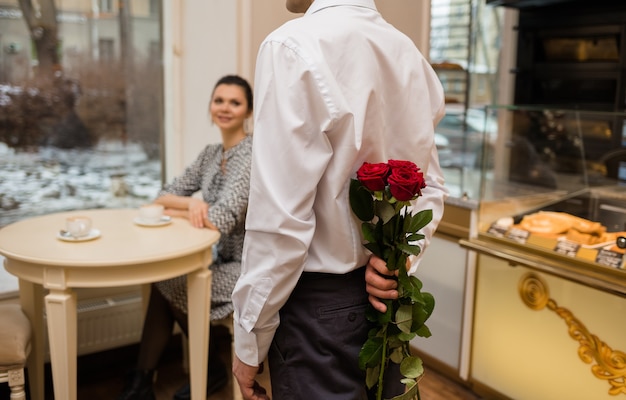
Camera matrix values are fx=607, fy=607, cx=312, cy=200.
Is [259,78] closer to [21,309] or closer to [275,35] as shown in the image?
[275,35]

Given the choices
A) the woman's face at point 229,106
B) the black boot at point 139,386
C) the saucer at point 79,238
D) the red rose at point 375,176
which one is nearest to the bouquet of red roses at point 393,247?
the red rose at point 375,176

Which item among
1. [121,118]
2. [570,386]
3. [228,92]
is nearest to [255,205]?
[228,92]

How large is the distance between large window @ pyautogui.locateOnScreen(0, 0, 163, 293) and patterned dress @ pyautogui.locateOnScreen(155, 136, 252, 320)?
1.86 ft

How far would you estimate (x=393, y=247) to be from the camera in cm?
118

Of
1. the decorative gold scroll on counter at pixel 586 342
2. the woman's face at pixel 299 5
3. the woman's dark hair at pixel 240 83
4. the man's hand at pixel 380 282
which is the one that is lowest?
the decorative gold scroll on counter at pixel 586 342

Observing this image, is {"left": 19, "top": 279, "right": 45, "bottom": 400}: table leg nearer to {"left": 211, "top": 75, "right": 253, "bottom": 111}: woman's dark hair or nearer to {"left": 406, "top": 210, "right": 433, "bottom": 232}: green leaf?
{"left": 211, "top": 75, "right": 253, "bottom": 111}: woman's dark hair

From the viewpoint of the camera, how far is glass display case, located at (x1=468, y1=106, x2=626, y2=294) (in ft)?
6.98

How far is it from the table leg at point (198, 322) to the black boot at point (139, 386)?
28cm

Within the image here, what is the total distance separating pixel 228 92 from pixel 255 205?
4.78 feet

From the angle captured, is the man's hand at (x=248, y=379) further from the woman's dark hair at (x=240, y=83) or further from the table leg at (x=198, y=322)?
the woman's dark hair at (x=240, y=83)

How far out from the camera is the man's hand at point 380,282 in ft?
3.92

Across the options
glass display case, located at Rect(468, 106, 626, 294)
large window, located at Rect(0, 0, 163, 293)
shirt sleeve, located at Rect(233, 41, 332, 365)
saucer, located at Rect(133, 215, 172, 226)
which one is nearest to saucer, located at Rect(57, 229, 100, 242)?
saucer, located at Rect(133, 215, 172, 226)

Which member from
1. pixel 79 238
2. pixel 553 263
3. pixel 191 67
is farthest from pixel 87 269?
pixel 553 263

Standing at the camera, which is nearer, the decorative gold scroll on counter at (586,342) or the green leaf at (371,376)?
the green leaf at (371,376)
